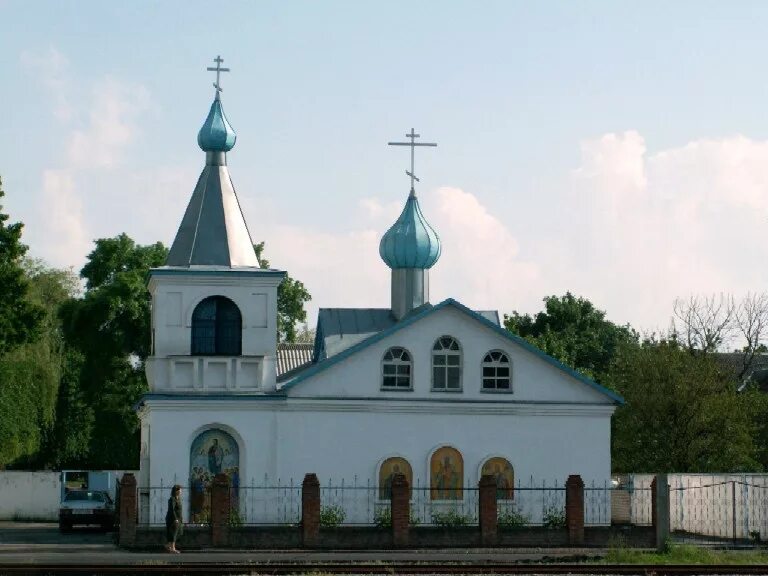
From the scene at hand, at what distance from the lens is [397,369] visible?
41000 millimetres

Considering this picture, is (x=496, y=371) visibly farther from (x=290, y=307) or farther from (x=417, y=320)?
(x=290, y=307)

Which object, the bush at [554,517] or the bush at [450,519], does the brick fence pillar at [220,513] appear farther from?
the bush at [554,517]

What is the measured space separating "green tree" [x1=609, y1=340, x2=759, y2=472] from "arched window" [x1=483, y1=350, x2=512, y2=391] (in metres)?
12.7

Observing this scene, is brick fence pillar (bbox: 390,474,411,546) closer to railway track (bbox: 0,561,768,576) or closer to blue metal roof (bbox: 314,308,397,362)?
railway track (bbox: 0,561,768,576)

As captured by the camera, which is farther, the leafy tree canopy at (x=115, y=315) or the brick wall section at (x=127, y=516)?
the leafy tree canopy at (x=115, y=315)

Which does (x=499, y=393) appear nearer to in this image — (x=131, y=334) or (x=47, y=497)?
(x=47, y=497)

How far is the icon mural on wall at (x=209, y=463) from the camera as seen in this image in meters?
39.4

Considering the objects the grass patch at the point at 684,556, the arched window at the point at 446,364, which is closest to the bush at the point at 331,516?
the arched window at the point at 446,364

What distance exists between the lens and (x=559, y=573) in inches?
1072

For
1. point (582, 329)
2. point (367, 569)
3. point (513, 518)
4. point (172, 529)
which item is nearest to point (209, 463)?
point (172, 529)

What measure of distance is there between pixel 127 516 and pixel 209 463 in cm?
428

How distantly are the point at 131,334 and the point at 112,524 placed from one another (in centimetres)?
2123

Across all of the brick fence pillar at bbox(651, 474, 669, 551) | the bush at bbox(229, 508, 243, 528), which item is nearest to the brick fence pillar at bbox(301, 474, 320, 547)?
the bush at bbox(229, 508, 243, 528)

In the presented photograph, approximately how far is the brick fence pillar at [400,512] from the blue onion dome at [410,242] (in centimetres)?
946
